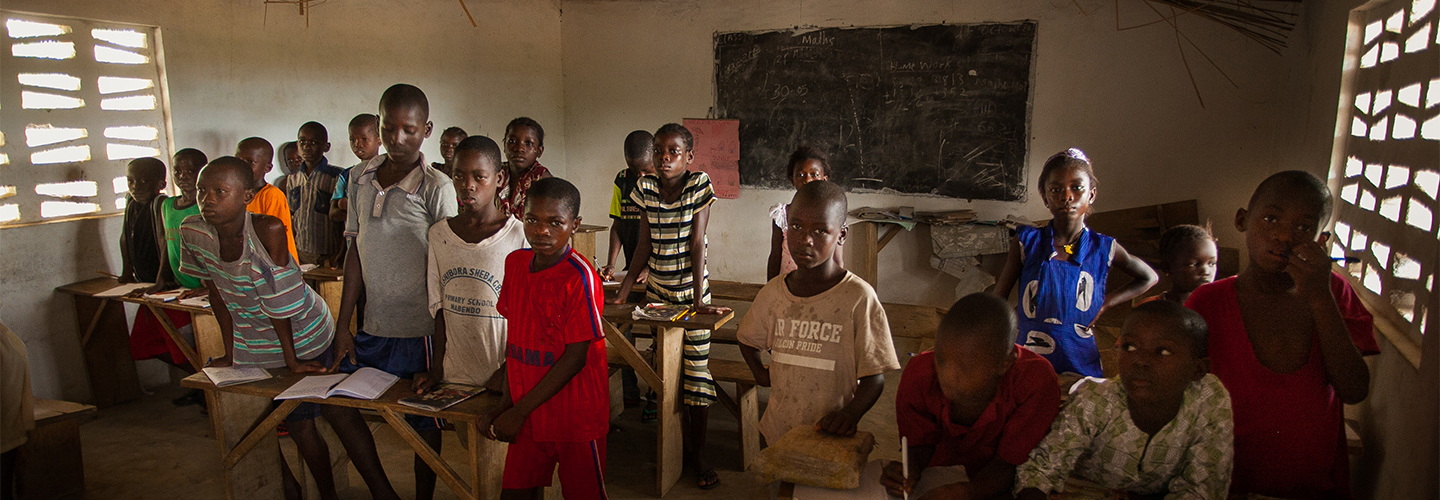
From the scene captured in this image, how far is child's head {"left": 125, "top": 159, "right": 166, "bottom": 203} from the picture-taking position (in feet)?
13.5

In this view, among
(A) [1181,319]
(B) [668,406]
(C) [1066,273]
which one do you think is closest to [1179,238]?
(C) [1066,273]

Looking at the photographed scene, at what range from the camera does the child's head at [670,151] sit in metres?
3.34

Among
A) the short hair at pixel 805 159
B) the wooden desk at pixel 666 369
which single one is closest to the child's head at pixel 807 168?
the short hair at pixel 805 159

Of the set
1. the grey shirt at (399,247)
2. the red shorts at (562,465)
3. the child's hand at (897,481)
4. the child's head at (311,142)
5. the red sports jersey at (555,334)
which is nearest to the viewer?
the child's hand at (897,481)

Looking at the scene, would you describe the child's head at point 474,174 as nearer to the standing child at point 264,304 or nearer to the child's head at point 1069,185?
the standing child at point 264,304

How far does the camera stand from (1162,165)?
5492 millimetres

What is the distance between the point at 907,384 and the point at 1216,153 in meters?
4.81

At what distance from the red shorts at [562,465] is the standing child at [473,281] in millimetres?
167

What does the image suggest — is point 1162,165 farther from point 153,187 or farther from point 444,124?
point 153,187

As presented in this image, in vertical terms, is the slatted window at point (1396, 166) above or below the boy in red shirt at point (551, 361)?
above

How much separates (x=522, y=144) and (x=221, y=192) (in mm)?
1926

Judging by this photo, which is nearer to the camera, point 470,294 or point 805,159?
point 470,294

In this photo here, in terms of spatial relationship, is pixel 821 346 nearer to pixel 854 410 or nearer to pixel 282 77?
pixel 854 410

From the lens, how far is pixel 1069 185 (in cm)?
244
